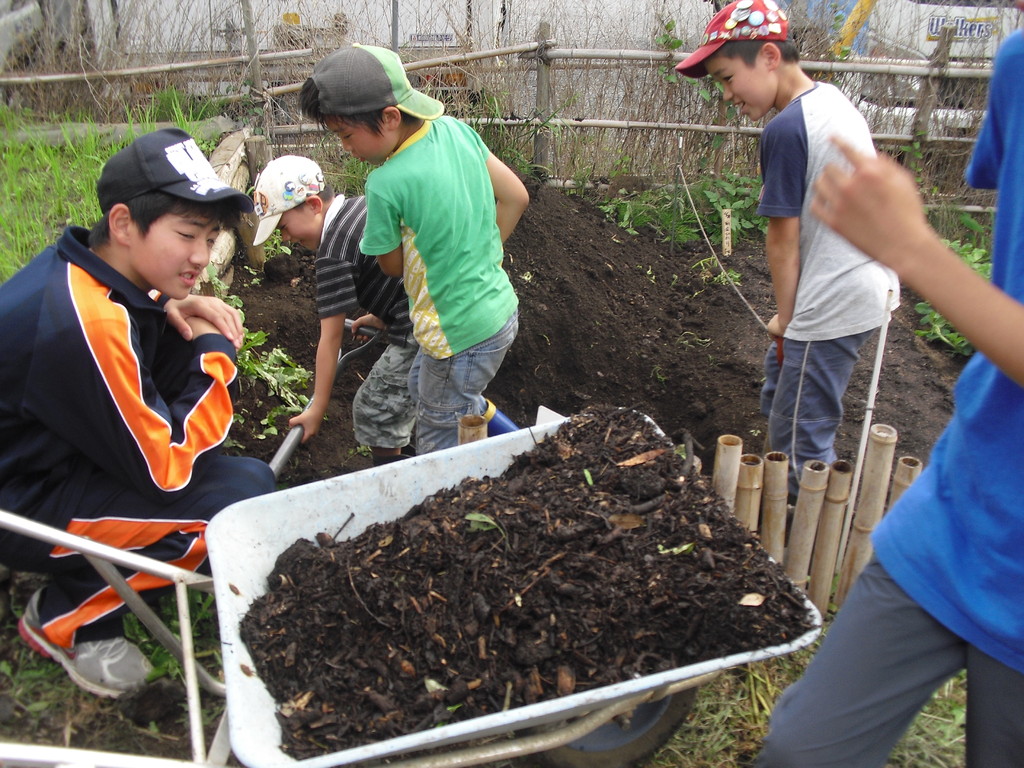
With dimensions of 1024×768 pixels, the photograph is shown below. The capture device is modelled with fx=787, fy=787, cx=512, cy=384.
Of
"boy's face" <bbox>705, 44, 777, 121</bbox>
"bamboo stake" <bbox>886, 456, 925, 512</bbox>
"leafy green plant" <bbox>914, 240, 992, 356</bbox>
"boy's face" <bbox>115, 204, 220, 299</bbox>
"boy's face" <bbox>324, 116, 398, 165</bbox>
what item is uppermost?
"boy's face" <bbox>705, 44, 777, 121</bbox>

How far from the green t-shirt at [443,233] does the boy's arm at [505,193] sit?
0.14 metres

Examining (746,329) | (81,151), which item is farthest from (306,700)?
(81,151)

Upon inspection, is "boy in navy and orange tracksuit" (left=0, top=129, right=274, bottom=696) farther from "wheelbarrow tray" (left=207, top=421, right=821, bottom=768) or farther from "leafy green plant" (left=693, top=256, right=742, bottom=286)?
"leafy green plant" (left=693, top=256, right=742, bottom=286)

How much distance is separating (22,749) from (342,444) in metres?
2.41

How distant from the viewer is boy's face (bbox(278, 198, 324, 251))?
291 cm

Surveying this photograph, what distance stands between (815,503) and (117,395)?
2078 millimetres

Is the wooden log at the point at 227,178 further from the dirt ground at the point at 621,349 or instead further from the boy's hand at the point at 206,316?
the boy's hand at the point at 206,316

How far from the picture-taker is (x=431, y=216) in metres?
2.56

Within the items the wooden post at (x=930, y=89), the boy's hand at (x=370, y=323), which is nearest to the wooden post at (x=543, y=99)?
the wooden post at (x=930, y=89)

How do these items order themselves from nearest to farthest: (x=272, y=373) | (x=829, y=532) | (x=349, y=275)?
(x=829, y=532), (x=349, y=275), (x=272, y=373)

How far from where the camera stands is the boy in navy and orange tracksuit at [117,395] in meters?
1.96

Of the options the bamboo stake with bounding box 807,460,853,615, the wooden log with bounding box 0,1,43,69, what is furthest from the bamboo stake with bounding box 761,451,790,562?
the wooden log with bounding box 0,1,43,69

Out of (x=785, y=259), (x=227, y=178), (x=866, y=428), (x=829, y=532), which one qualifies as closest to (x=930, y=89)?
(x=785, y=259)

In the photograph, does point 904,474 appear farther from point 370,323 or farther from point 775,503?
point 370,323
